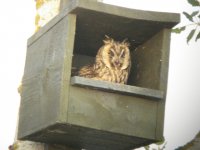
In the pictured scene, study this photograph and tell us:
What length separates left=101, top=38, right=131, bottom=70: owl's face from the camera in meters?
4.11

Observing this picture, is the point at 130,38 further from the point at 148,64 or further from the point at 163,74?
the point at 163,74

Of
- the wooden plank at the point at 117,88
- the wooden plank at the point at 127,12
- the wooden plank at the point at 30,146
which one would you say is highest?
the wooden plank at the point at 127,12

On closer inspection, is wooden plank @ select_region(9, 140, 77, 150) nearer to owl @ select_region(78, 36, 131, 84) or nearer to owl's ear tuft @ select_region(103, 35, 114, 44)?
owl @ select_region(78, 36, 131, 84)

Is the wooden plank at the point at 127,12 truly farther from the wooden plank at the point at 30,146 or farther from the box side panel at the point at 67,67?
the wooden plank at the point at 30,146

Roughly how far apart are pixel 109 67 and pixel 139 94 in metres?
0.30

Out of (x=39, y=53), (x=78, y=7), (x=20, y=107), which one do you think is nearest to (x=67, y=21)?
(x=78, y=7)

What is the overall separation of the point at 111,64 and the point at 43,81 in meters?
0.36

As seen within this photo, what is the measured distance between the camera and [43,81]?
4027 millimetres

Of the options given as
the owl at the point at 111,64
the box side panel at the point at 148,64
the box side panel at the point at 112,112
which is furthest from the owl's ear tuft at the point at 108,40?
the box side panel at the point at 112,112

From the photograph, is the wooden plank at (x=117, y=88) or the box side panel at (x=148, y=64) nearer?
the wooden plank at (x=117, y=88)

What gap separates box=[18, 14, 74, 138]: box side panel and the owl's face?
284 millimetres

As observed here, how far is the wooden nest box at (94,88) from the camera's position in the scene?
3783 mm

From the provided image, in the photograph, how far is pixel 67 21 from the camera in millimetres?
3881

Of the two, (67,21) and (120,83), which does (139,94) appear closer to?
(120,83)
